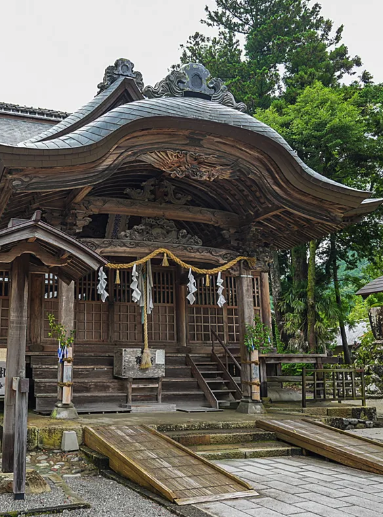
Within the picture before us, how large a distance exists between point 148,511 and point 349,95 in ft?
68.3

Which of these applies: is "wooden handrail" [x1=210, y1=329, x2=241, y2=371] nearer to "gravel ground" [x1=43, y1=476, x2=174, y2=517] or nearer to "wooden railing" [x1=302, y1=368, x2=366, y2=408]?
"wooden railing" [x1=302, y1=368, x2=366, y2=408]

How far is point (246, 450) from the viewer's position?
22.5ft

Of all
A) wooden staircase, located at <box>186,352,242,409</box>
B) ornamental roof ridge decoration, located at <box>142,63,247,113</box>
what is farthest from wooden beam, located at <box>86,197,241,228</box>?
wooden staircase, located at <box>186,352,242,409</box>

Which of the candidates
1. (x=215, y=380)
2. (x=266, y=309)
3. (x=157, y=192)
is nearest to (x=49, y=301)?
(x=157, y=192)

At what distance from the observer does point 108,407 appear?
31.2 ft

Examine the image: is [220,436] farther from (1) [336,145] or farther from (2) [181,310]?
(1) [336,145]

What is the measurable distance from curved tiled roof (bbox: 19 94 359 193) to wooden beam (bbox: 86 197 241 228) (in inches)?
57.5

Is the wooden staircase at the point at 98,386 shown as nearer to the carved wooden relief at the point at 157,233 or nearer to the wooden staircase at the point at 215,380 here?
the wooden staircase at the point at 215,380

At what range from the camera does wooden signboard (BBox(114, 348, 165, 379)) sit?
986cm

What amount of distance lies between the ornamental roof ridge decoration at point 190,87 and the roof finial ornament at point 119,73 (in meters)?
2.80

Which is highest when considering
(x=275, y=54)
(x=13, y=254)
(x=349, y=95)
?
(x=275, y=54)

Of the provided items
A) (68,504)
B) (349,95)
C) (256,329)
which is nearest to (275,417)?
(256,329)

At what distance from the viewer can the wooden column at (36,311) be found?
10.5m

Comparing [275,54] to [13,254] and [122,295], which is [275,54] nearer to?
[122,295]
